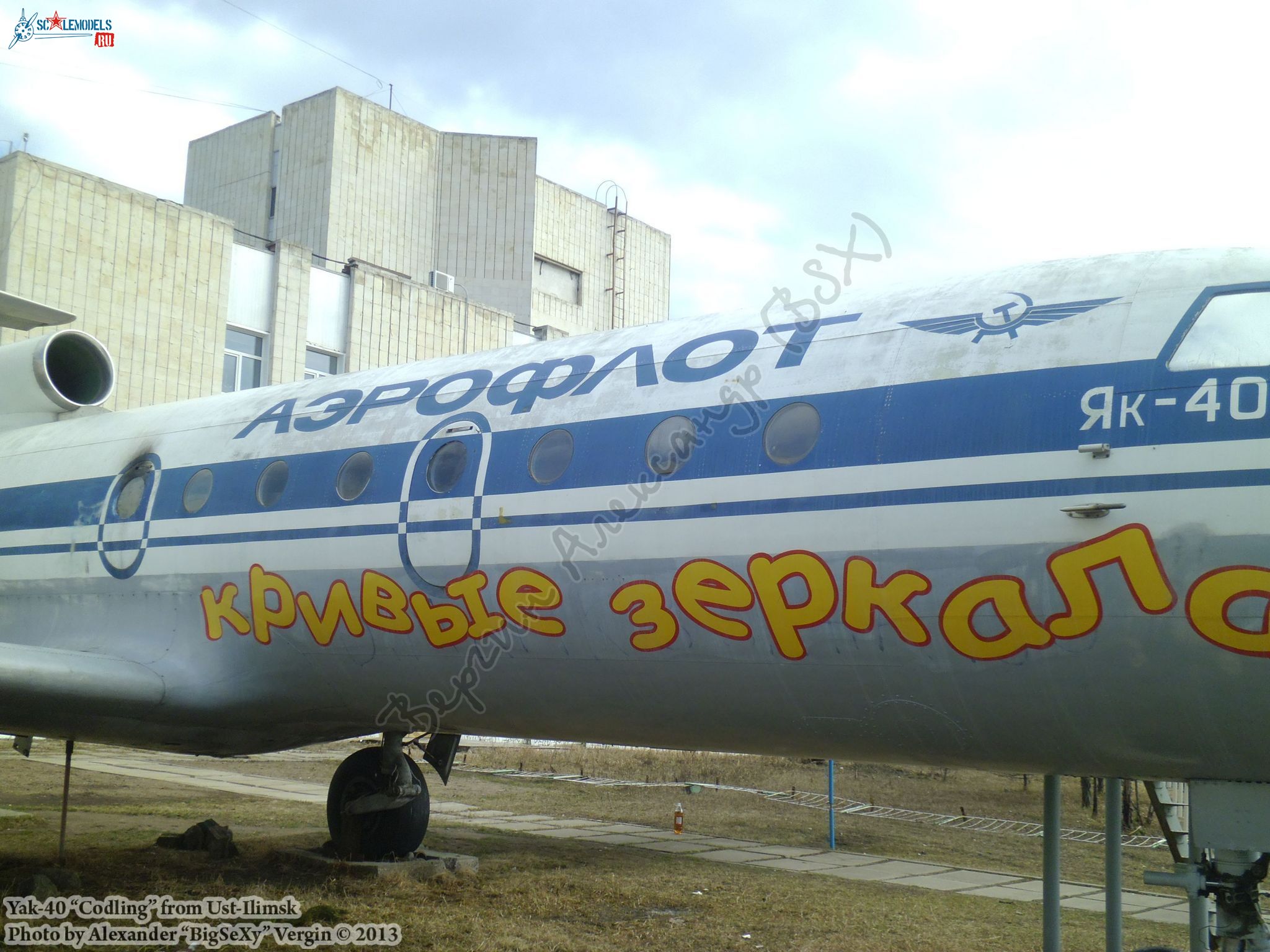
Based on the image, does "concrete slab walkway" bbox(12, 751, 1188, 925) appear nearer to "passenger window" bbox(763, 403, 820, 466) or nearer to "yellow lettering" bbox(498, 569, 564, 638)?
"yellow lettering" bbox(498, 569, 564, 638)

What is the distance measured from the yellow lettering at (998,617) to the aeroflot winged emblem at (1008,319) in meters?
1.30

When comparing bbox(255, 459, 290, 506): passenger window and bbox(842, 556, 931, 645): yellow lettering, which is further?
bbox(255, 459, 290, 506): passenger window

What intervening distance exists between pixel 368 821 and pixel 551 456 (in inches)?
226

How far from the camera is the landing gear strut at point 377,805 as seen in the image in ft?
36.4

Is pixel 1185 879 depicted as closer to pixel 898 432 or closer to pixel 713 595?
pixel 898 432

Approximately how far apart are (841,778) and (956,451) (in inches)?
769

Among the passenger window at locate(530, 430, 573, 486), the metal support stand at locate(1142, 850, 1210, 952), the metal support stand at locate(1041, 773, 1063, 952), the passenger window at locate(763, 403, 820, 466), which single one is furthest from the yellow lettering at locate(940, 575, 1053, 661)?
the metal support stand at locate(1041, 773, 1063, 952)

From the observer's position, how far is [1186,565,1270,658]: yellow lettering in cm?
464

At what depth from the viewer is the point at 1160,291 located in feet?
17.7

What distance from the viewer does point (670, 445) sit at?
669 centimetres

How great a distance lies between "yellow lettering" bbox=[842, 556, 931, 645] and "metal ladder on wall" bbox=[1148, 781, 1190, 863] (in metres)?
2.13

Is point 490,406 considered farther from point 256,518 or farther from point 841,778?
point 841,778

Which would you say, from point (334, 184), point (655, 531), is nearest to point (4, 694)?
point (655, 531)

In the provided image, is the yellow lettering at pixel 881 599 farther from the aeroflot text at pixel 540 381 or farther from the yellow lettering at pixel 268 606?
the yellow lettering at pixel 268 606
